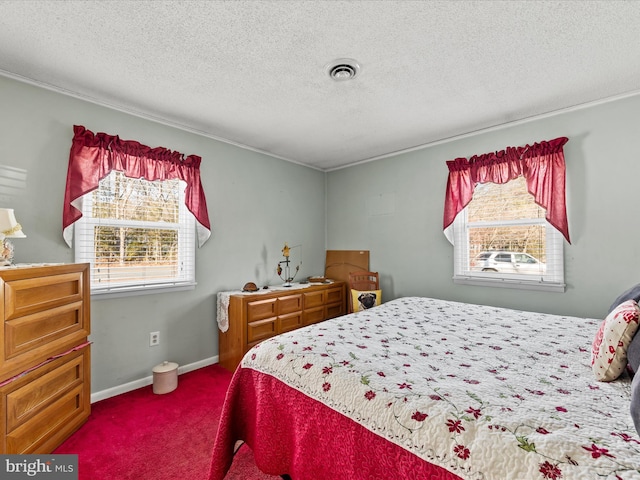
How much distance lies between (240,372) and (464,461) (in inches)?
46.3

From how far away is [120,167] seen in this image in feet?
8.54

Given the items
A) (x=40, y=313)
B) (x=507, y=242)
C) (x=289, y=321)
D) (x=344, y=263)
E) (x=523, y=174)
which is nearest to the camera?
(x=40, y=313)

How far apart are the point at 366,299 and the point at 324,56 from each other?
8.70ft

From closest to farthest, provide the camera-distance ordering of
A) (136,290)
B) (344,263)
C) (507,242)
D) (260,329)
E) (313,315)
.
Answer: (136,290) → (507,242) → (260,329) → (313,315) → (344,263)

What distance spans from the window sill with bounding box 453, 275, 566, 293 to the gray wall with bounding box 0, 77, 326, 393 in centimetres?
206

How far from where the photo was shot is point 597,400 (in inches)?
43.4

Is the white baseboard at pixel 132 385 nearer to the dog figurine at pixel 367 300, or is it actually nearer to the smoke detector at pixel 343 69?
the dog figurine at pixel 367 300

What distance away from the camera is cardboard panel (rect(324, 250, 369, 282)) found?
4.17 meters

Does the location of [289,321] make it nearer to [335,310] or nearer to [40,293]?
[335,310]

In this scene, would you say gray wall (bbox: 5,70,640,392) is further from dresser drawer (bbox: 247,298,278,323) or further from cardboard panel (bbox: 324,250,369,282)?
dresser drawer (bbox: 247,298,278,323)

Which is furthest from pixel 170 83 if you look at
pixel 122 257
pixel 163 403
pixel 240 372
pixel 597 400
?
pixel 597 400

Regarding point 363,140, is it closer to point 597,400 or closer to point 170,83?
point 170,83

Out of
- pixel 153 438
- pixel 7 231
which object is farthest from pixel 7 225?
pixel 153 438

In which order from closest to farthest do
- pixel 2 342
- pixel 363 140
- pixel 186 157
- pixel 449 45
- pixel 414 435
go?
pixel 414 435, pixel 2 342, pixel 449 45, pixel 186 157, pixel 363 140
